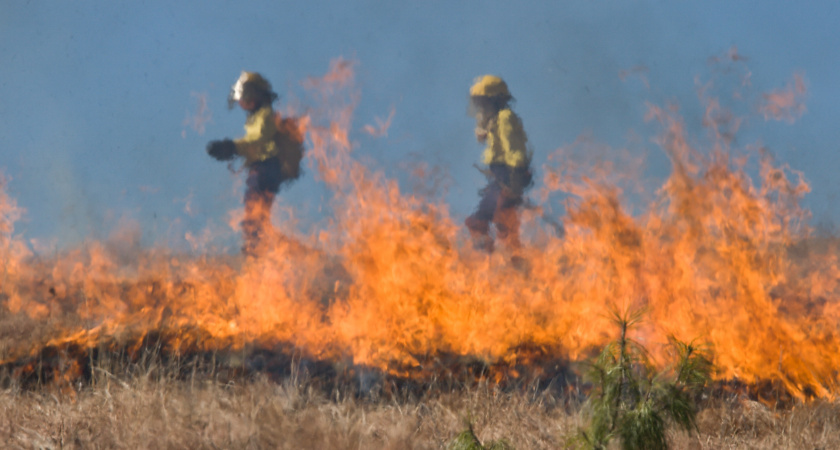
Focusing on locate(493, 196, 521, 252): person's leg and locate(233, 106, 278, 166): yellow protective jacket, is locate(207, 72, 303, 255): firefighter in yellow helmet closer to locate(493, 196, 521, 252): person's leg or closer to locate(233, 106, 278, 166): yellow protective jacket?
locate(233, 106, 278, 166): yellow protective jacket

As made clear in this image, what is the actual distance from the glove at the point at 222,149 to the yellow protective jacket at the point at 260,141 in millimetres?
73

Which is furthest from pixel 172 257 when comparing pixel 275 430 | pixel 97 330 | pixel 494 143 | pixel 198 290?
pixel 275 430

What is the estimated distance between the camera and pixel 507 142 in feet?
27.9

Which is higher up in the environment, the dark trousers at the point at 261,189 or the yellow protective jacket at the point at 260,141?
the yellow protective jacket at the point at 260,141

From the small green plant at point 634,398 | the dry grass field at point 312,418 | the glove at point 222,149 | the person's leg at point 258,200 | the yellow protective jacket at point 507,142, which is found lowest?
the dry grass field at point 312,418

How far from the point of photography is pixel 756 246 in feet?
19.9

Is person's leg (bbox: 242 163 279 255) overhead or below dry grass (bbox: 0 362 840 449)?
overhead

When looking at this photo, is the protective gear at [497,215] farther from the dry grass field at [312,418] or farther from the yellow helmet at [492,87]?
the dry grass field at [312,418]

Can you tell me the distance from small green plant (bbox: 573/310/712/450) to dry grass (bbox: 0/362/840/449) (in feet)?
2.96

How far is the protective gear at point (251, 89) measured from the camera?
345 inches

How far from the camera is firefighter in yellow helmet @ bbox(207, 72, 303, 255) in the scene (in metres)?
8.61

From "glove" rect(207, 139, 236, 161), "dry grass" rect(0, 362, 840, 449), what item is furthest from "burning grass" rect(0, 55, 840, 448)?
"glove" rect(207, 139, 236, 161)

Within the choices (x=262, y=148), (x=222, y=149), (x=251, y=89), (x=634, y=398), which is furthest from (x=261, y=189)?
(x=634, y=398)

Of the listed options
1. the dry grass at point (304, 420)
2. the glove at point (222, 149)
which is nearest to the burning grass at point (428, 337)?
the dry grass at point (304, 420)
